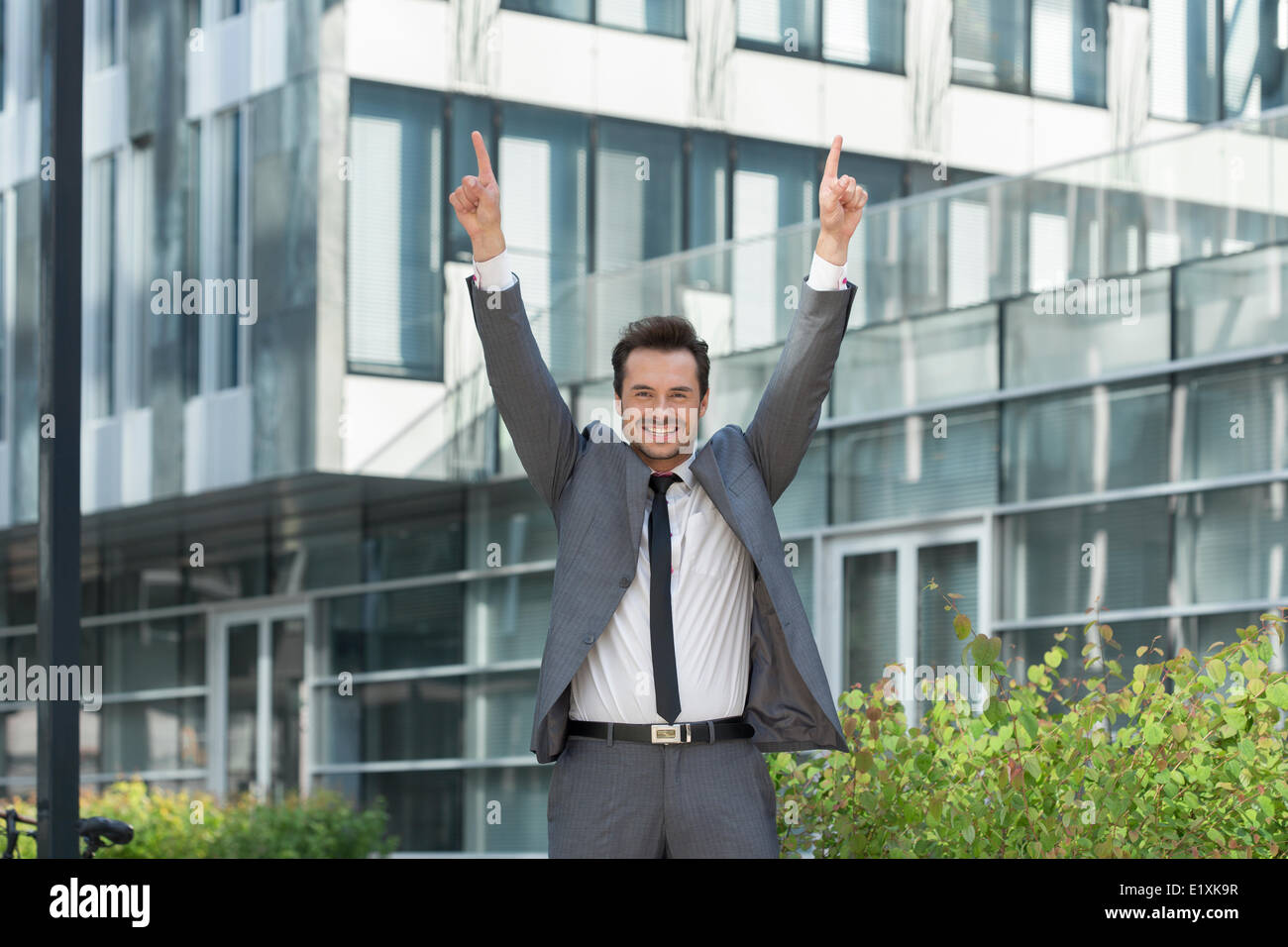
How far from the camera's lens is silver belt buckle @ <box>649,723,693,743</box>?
407 cm

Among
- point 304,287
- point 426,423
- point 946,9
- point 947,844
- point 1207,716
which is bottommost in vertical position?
point 947,844

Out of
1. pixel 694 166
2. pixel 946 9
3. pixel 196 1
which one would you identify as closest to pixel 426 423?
pixel 694 166

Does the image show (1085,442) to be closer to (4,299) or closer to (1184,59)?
(1184,59)

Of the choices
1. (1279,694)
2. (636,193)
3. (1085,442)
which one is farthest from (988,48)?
(1279,694)

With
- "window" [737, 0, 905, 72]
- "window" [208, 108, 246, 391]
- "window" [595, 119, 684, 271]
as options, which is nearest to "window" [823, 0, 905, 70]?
"window" [737, 0, 905, 72]

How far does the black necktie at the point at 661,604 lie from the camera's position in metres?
4.07

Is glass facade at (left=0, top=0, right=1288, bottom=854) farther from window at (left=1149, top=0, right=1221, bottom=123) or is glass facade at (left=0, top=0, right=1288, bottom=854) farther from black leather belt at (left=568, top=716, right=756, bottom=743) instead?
black leather belt at (left=568, top=716, right=756, bottom=743)

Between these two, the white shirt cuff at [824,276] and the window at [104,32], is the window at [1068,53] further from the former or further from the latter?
the white shirt cuff at [824,276]

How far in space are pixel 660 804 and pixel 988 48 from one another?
15.9 metres

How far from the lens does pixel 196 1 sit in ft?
62.8

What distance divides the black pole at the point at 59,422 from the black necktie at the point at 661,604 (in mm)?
2661
